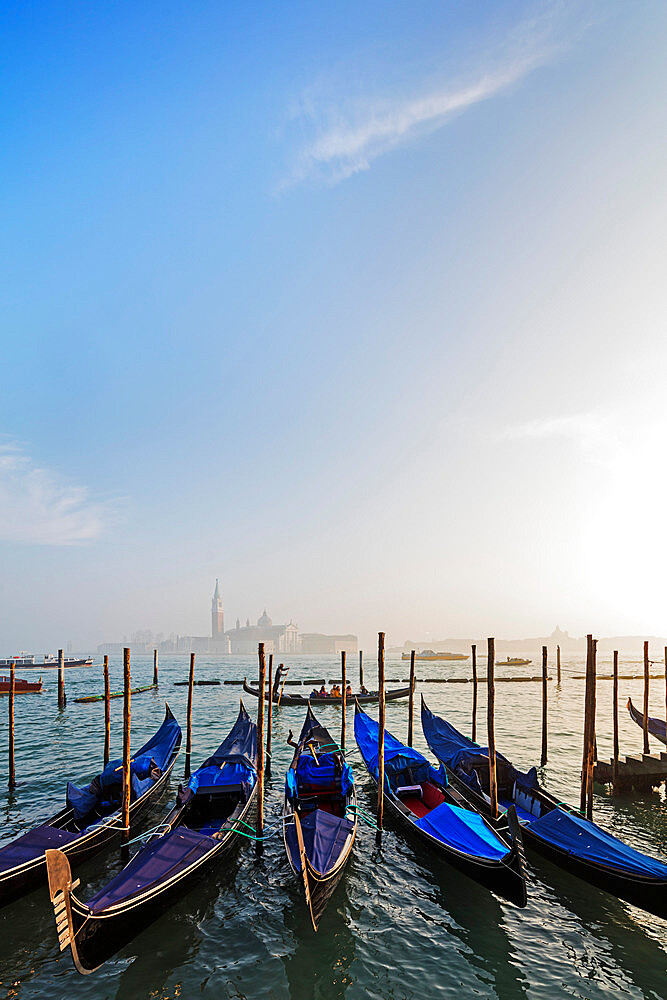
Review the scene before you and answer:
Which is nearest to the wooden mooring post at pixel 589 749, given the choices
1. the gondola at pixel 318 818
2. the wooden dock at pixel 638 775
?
the wooden dock at pixel 638 775

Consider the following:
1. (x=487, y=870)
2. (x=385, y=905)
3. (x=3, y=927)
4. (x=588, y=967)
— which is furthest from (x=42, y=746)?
(x=588, y=967)

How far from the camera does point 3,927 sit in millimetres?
7695

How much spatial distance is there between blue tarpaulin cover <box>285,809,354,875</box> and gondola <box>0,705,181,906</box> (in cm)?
364

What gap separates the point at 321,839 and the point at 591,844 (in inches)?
181

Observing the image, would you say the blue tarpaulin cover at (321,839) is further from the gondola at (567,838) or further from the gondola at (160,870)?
the gondola at (567,838)

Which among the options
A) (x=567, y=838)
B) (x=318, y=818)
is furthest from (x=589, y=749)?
(x=318, y=818)

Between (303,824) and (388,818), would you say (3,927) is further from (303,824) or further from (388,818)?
(388,818)

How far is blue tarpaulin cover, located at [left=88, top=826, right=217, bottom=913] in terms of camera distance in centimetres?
711

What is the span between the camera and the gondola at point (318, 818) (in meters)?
7.70

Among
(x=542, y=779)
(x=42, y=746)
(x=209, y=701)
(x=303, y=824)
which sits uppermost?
(x=303, y=824)

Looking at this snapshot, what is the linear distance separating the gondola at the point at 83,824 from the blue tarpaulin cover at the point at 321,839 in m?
3.64

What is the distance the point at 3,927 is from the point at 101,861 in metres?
2.33

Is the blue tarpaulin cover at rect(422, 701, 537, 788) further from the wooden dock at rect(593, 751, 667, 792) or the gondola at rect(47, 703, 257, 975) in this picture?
the gondola at rect(47, 703, 257, 975)

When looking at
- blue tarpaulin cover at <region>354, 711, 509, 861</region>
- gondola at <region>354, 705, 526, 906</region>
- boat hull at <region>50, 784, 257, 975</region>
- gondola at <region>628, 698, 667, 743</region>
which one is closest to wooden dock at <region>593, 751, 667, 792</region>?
gondola at <region>628, 698, 667, 743</region>
